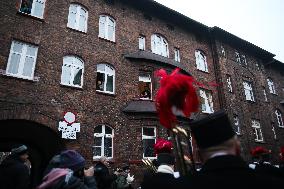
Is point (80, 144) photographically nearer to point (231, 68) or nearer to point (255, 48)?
point (231, 68)

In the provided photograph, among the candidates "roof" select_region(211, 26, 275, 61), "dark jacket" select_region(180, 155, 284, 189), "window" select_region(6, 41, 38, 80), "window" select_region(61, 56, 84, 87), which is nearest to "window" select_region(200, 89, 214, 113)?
"roof" select_region(211, 26, 275, 61)

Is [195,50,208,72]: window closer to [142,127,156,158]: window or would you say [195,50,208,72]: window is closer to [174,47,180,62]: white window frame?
[174,47,180,62]: white window frame

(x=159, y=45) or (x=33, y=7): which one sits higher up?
(x=159, y=45)

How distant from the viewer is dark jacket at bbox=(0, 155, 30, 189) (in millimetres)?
4711

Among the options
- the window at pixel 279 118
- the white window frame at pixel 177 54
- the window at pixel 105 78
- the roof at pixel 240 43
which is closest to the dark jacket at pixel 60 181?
the window at pixel 105 78

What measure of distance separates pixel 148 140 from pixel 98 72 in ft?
14.6

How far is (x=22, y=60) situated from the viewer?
37.1 feet

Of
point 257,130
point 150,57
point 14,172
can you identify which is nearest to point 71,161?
point 14,172

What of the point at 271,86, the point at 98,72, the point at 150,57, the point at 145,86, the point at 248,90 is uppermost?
the point at 271,86

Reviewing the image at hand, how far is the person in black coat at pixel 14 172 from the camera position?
15.5 feet

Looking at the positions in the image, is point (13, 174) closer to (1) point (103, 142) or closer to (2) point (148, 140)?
(1) point (103, 142)

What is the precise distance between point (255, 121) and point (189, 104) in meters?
20.4

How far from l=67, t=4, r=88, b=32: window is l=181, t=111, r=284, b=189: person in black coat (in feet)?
41.7

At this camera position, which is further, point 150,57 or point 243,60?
point 243,60
